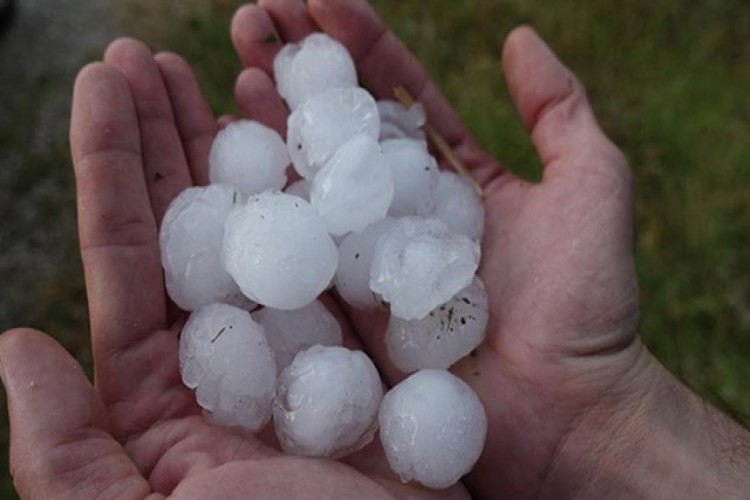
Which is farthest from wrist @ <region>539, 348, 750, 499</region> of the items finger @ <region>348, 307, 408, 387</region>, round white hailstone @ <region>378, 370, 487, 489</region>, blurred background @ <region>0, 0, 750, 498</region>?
blurred background @ <region>0, 0, 750, 498</region>

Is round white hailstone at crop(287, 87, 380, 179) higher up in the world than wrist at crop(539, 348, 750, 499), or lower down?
higher up

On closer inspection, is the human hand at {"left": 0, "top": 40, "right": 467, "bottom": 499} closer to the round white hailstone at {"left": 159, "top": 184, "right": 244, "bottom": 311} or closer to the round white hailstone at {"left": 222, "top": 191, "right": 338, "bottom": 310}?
the round white hailstone at {"left": 159, "top": 184, "right": 244, "bottom": 311}

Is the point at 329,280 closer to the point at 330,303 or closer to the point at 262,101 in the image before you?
the point at 330,303

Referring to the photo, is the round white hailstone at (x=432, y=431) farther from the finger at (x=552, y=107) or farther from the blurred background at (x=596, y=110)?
the blurred background at (x=596, y=110)

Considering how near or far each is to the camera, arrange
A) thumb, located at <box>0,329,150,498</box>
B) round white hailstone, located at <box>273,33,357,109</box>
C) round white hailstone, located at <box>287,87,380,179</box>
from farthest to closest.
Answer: round white hailstone, located at <box>273,33,357,109</box> → round white hailstone, located at <box>287,87,380,179</box> → thumb, located at <box>0,329,150,498</box>

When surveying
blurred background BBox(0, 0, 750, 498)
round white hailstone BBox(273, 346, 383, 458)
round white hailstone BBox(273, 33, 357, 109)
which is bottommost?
blurred background BBox(0, 0, 750, 498)

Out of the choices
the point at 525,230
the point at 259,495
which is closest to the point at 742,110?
the point at 525,230
